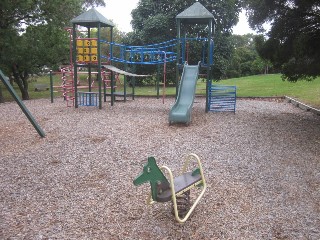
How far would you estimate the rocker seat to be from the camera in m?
3.47

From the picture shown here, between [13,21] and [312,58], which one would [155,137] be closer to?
[312,58]

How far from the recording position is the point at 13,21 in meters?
14.7

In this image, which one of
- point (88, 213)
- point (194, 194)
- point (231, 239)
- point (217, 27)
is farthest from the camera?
point (217, 27)

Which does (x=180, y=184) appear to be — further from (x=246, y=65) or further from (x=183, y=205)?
(x=246, y=65)

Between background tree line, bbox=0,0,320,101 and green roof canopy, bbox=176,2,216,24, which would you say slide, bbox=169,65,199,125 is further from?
background tree line, bbox=0,0,320,101

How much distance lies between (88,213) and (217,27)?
1420cm

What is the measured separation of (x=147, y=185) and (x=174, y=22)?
13.5m

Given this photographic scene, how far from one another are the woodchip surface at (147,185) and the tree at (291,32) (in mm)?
1735

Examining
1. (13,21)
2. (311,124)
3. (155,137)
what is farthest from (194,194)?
(13,21)

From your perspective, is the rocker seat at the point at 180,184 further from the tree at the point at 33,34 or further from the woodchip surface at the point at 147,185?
the tree at the point at 33,34

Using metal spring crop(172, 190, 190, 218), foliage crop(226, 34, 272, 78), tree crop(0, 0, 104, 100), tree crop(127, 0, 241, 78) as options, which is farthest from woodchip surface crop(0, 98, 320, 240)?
foliage crop(226, 34, 272, 78)

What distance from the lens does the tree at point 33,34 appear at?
1416 centimetres

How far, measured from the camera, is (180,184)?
12.2ft

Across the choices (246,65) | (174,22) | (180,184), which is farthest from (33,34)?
(246,65)
